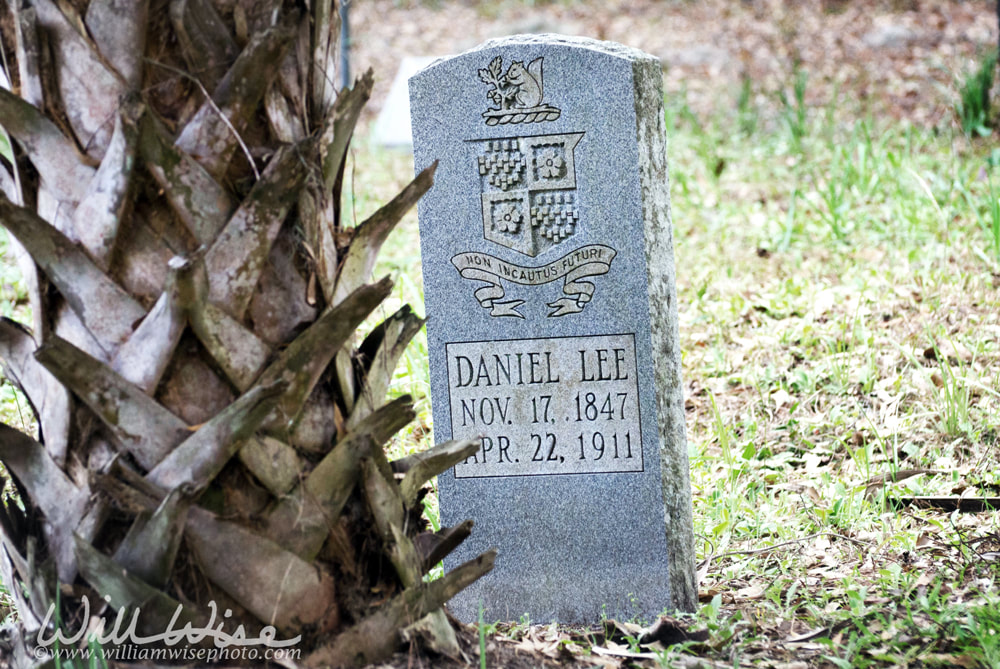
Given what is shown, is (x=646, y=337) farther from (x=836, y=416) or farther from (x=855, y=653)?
(x=836, y=416)

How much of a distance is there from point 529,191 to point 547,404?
0.69 meters

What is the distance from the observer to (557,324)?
10.3 feet

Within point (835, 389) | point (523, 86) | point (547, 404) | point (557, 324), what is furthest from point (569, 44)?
point (835, 389)

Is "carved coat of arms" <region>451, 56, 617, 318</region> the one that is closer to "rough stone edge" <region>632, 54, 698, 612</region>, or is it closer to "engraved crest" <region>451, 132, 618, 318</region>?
"engraved crest" <region>451, 132, 618, 318</region>

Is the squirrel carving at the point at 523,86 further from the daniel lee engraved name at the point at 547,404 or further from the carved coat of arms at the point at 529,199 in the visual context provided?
the daniel lee engraved name at the point at 547,404

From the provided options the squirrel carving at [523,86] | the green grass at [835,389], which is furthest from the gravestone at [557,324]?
the green grass at [835,389]

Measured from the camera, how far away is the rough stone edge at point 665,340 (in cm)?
306

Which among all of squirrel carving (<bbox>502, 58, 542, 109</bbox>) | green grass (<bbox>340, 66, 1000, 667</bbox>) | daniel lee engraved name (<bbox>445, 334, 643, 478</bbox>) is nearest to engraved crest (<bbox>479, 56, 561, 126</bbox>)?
squirrel carving (<bbox>502, 58, 542, 109</bbox>)

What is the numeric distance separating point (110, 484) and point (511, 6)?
13967 millimetres

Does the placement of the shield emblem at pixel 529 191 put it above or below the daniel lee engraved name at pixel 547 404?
above

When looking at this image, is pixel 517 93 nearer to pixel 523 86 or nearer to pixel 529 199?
pixel 523 86

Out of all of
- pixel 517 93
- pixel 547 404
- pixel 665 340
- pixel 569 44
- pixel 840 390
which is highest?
pixel 569 44

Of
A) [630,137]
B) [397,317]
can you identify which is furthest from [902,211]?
[397,317]

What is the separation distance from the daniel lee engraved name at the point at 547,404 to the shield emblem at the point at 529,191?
1.13ft
